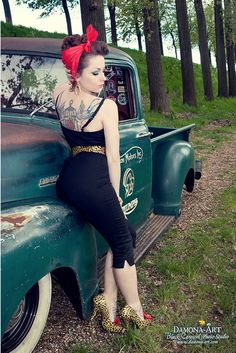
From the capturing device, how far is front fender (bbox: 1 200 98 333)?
1.96 metres

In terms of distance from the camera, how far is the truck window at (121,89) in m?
3.48

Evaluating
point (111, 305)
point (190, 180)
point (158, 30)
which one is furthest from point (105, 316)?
point (158, 30)

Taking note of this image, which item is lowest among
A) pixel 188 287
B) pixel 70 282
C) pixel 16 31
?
pixel 188 287

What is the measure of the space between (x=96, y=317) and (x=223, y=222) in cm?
244

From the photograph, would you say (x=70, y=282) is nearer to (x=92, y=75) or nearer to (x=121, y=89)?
(x=92, y=75)

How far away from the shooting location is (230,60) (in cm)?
2322

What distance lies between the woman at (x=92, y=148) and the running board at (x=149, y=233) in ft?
1.98

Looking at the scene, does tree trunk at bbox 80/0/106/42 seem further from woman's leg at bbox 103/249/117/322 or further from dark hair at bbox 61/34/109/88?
woman's leg at bbox 103/249/117/322

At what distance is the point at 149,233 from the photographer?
4.07 m

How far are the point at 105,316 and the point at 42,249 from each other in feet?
2.91

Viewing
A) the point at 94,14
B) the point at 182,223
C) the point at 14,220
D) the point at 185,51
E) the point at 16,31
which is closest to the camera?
the point at 14,220

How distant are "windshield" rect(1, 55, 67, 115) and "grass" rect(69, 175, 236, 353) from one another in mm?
1643

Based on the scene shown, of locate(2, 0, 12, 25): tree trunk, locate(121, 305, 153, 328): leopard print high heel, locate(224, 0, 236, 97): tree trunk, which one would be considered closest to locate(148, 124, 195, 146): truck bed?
locate(121, 305, 153, 328): leopard print high heel

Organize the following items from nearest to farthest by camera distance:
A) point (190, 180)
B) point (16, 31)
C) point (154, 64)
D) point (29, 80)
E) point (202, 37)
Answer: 1. point (29, 80)
2. point (190, 180)
3. point (154, 64)
4. point (16, 31)
5. point (202, 37)
